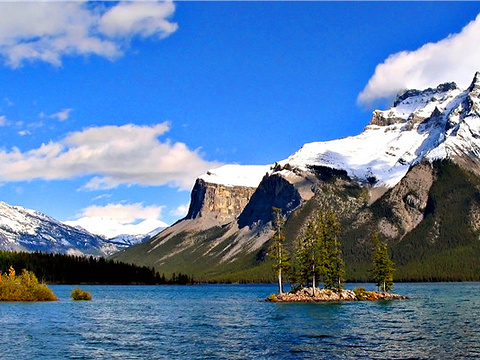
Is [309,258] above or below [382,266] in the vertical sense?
above

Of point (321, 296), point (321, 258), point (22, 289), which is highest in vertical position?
point (321, 258)

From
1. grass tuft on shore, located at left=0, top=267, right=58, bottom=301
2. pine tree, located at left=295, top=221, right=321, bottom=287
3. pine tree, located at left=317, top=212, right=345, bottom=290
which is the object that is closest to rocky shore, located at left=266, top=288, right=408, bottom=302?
pine tree, located at left=295, top=221, right=321, bottom=287

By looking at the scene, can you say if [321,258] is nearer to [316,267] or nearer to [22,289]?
[316,267]

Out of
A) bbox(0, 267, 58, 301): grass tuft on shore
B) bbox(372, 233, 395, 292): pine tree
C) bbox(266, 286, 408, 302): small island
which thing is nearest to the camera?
bbox(0, 267, 58, 301): grass tuft on shore

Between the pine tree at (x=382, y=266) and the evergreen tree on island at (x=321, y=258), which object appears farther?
the pine tree at (x=382, y=266)

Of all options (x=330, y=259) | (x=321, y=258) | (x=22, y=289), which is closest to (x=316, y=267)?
(x=321, y=258)

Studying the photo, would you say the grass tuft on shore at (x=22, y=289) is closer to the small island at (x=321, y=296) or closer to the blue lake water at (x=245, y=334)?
the blue lake water at (x=245, y=334)

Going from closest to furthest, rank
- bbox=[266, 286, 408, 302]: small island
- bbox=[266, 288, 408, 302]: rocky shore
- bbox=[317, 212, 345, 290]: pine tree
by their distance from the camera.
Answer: bbox=[266, 288, 408, 302]: rocky shore → bbox=[266, 286, 408, 302]: small island → bbox=[317, 212, 345, 290]: pine tree

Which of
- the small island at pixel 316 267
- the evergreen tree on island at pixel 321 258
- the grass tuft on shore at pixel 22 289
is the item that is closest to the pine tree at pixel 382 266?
the small island at pixel 316 267

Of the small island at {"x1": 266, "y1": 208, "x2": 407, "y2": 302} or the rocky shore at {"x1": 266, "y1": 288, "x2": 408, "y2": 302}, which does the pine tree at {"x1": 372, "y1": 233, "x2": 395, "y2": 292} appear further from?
the rocky shore at {"x1": 266, "y1": 288, "x2": 408, "y2": 302}

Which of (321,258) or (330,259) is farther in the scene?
(330,259)

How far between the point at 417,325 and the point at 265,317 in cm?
2404

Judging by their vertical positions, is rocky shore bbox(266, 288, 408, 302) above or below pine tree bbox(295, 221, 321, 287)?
below

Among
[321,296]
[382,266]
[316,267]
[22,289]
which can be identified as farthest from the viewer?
[382,266]
